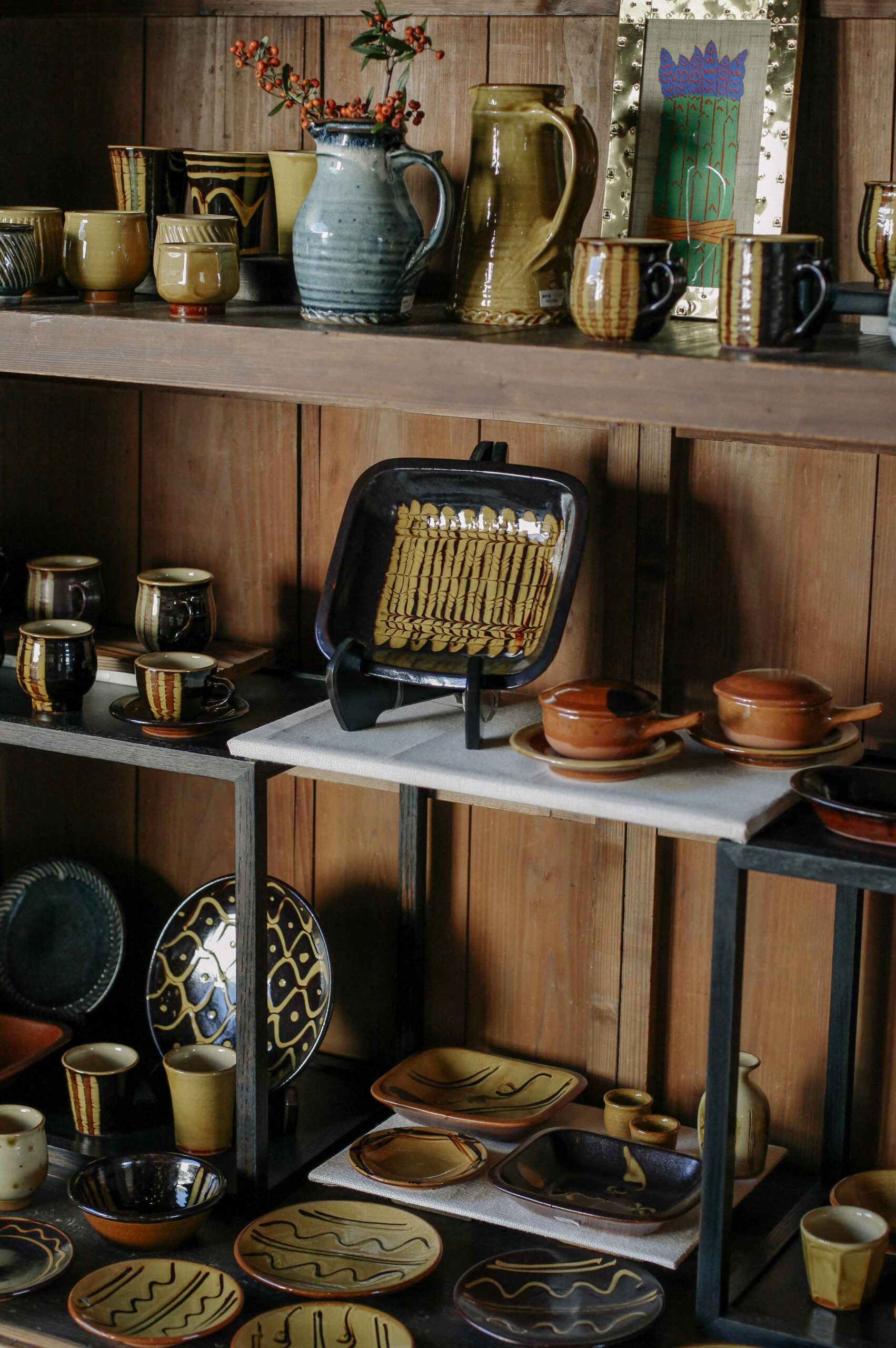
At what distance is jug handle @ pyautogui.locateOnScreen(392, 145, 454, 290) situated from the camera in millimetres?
1665

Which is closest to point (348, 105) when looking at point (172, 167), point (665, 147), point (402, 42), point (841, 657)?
point (402, 42)

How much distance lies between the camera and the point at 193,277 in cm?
172

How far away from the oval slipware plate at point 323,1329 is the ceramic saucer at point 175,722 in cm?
63

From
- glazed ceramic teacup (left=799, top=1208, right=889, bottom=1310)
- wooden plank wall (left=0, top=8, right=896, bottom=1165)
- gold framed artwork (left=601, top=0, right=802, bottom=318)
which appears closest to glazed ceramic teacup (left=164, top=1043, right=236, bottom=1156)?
wooden plank wall (left=0, top=8, right=896, bottom=1165)

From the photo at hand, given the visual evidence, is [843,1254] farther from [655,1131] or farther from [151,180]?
[151,180]

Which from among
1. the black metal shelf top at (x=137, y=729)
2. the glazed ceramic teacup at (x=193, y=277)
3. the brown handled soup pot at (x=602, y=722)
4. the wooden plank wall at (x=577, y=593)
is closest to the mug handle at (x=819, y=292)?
the wooden plank wall at (x=577, y=593)

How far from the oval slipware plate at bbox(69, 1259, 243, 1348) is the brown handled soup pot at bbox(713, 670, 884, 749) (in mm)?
792

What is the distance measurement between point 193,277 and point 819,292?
66 centimetres

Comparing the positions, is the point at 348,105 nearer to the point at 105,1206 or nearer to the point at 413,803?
the point at 413,803

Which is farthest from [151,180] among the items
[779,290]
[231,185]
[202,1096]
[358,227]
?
[202,1096]

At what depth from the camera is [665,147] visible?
1742 mm

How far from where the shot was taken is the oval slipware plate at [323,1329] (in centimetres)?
163

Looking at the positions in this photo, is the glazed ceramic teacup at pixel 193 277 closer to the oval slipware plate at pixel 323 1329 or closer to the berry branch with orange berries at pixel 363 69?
the berry branch with orange berries at pixel 363 69

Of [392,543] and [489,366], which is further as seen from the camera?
[392,543]
